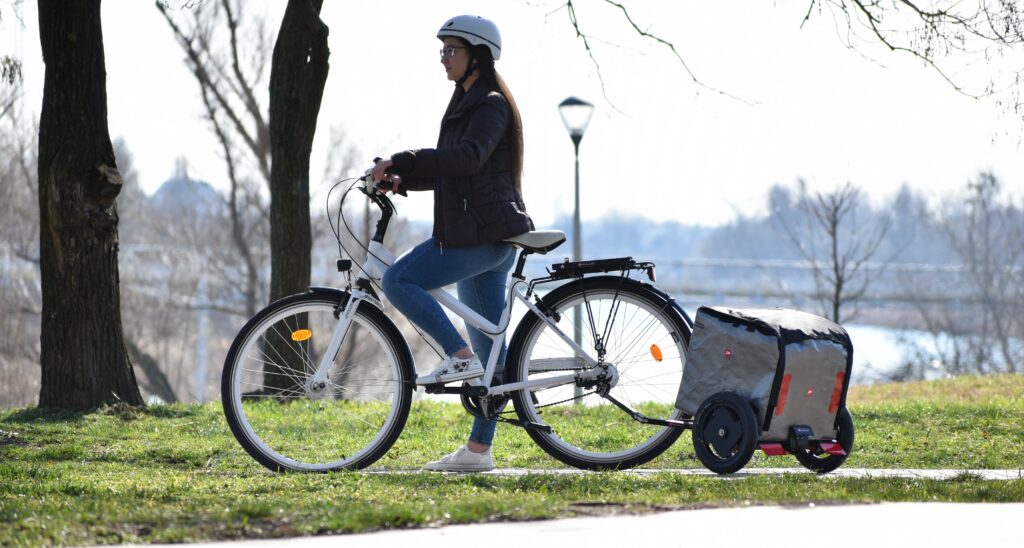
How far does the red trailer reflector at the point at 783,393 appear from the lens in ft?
16.1

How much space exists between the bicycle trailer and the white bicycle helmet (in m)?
1.47

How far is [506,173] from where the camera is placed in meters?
5.25

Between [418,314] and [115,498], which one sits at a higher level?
[418,314]

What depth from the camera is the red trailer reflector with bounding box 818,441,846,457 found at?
16.7 feet

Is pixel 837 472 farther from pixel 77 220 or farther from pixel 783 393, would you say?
pixel 77 220

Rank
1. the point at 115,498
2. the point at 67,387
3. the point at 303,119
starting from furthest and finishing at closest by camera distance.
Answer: the point at 303,119
the point at 67,387
the point at 115,498

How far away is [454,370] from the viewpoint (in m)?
5.25

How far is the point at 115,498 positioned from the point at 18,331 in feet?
112

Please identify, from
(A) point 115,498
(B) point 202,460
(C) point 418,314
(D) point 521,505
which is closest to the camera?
(D) point 521,505

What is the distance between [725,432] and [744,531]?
1450mm

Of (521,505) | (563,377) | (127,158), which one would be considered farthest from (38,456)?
(127,158)

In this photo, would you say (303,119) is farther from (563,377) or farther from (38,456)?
(563,377)

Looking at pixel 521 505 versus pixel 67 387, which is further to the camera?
pixel 67 387

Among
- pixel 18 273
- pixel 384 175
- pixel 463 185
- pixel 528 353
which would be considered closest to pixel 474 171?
pixel 463 185
